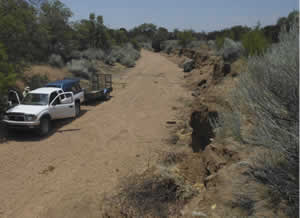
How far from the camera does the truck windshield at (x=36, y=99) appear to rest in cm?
969

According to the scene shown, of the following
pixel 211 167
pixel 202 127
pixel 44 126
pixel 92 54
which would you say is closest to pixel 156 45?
pixel 92 54

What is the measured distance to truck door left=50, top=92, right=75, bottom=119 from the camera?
32.3 feet

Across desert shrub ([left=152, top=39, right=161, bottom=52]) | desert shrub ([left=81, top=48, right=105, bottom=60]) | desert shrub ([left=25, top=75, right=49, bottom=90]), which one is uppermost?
desert shrub ([left=152, top=39, right=161, bottom=52])

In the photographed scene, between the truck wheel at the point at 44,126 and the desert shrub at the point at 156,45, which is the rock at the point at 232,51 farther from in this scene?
the desert shrub at the point at 156,45

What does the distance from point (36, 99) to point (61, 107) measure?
103cm

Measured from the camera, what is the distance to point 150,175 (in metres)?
6.24

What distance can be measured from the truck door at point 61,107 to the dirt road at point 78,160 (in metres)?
0.60

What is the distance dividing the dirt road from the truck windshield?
133 centimetres

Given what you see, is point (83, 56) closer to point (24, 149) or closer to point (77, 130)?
point (77, 130)

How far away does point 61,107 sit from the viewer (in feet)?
33.2

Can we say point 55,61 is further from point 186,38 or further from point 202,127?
point 186,38

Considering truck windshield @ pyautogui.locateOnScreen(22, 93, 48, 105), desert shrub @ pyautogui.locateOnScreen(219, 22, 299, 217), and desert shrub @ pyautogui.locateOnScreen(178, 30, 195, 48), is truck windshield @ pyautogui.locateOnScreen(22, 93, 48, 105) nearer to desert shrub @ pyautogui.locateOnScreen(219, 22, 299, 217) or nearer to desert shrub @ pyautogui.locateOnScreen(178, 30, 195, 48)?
desert shrub @ pyautogui.locateOnScreen(219, 22, 299, 217)

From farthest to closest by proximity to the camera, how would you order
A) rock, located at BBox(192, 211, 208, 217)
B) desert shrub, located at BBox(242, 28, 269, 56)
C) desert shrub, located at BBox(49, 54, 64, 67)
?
desert shrub, located at BBox(49, 54, 64, 67), desert shrub, located at BBox(242, 28, 269, 56), rock, located at BBox(192, 211, 208, 217)

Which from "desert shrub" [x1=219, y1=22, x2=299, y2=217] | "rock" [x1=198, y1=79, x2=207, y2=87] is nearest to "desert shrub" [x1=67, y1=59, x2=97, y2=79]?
"rock" [x1=198, y1=79, x2=207, y2=87]
